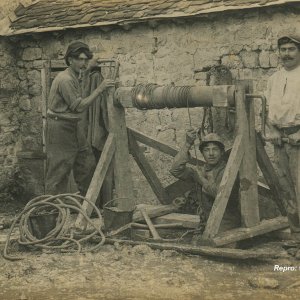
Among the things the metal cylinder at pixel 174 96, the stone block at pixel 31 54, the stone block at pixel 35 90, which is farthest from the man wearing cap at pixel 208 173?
the stone block at pixel 31 54

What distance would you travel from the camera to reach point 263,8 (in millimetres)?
8789

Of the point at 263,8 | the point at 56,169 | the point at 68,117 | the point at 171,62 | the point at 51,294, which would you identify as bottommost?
the point at 51,294

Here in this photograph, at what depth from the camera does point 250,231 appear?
22.7ft

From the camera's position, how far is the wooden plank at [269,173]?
721 centimetres

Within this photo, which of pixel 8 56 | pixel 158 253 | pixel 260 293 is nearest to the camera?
pixel 260 293

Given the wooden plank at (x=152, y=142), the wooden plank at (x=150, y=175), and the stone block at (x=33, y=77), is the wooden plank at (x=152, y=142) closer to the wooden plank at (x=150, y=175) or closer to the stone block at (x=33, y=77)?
the wooden plank at (x=150, y=175)

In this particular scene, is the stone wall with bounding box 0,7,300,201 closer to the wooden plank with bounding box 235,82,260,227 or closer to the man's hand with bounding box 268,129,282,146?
the man's hand with bounding box 268,129,282,146

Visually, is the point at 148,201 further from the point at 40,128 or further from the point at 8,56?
the point at 8,56

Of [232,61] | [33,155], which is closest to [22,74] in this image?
[33,155]

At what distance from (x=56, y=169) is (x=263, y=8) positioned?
334 cm

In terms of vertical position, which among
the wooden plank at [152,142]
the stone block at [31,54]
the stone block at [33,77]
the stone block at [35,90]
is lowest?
the wooden plank at [152,142]

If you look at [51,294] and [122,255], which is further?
[122,255]

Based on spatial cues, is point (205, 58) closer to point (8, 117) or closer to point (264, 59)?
point (264, 59)

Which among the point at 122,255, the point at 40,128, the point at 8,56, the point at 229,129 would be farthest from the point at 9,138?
the point at 122,255
